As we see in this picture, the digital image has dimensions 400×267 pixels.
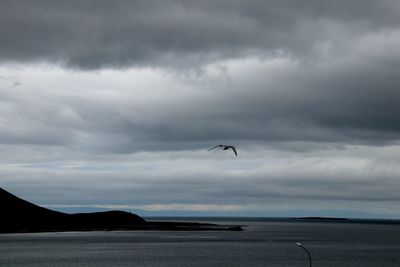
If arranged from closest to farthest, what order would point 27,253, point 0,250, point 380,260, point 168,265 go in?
1. point 168,265
2. point 380,260
3. point 27,253
4. point 0,250

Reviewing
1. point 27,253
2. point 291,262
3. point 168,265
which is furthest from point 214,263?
point 27,253

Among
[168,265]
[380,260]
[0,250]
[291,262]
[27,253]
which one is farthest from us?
[0,250]

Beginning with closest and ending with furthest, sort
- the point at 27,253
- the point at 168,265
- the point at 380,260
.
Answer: the point at 168,265
the point at 380,260
the point at 27,253

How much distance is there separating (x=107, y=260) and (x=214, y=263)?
21.7 metres

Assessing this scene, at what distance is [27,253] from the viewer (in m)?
136

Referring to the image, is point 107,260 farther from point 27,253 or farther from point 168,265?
point 27,253

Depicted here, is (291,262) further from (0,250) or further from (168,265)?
(0,250)

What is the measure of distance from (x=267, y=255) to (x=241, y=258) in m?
10.6

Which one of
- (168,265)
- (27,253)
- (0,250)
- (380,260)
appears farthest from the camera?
(0,250)

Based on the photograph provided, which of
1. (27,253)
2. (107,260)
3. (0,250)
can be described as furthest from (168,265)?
(0,250)

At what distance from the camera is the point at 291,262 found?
117188 millimetres

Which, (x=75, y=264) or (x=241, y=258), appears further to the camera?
(x=241, y=258)

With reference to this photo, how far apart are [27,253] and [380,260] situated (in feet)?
245

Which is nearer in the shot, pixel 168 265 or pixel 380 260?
pixel 168 265
